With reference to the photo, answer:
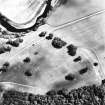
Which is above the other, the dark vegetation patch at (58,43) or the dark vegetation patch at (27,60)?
the dark vegetation patch at (58,43)

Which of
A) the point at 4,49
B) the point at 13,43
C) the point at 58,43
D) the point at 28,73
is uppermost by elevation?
the point at 58,43

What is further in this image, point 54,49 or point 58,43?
point 54,49

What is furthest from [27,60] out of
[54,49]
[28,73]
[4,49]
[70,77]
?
[70,77]

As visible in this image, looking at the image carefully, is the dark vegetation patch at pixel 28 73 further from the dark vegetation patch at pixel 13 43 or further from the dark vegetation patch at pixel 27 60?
the dark vegetation patch at pixel 13 43

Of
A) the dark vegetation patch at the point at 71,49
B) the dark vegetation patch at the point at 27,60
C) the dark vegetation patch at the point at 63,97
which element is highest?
the dark vegetation patch at the point at 71,49

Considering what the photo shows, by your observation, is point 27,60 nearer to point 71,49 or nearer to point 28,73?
point 28,73

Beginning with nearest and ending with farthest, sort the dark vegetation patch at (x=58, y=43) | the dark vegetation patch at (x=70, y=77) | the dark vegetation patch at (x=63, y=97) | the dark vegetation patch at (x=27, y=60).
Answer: the dark vegetation patch at (x=63, y=97) < the dark vegetation patch at (x=70, y=77) < the dark vegetation patch at (x=27, y=60) < the dark vegetation patch at (x=58, y=43)

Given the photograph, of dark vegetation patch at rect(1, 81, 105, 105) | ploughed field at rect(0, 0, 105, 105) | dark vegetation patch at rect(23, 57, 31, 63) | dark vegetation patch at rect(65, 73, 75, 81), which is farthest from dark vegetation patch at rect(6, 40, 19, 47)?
dark vegetation patch at rect(65, 73, 75, 81)

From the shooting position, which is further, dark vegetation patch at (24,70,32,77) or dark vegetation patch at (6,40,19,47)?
dark vegetation patch at (6,40,19,47)

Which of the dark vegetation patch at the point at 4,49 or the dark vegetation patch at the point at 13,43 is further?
the dark vegetation patch at the point at 13,43

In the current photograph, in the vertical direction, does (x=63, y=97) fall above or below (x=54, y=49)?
below

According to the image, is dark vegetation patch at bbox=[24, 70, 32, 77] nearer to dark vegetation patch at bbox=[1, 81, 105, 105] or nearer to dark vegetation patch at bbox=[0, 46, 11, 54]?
dark vegetation patch at bbox=[1, 81, 105, 105]

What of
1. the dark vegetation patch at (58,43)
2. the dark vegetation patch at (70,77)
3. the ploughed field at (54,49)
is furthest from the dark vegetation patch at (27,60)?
the dark vegetation patch at (70,77)

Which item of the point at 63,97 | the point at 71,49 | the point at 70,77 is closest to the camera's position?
the point at 63,97
